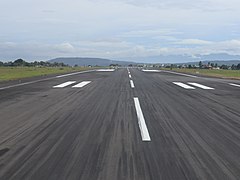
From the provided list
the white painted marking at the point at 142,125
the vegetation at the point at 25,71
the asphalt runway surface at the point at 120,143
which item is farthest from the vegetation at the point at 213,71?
the asphalt runway surface at the point at 120,143

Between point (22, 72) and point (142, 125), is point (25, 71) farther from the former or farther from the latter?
point (142, 125)

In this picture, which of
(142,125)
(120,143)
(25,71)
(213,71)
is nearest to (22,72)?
(25,71)

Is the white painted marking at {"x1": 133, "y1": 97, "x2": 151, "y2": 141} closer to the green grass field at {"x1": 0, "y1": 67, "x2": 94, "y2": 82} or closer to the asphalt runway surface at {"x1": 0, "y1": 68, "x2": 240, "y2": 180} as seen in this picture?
the asphalt runway surface at {"x1": 0, "y1": 68, "x2": 240, "y2": 180}

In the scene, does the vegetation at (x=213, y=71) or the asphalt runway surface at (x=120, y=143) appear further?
the vegetation at (x=213, y=71)

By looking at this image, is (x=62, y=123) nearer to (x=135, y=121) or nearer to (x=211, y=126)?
(x=135, y=121)

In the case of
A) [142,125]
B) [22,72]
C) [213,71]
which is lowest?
[213,71]

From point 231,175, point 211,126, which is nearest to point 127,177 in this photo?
point 231,175

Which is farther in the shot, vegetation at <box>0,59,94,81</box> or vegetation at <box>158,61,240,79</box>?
vegetation at <box>158,61,240,79</box>

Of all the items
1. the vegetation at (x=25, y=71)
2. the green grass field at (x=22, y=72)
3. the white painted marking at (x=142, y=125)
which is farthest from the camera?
the vegetation at (x=25, y=71)

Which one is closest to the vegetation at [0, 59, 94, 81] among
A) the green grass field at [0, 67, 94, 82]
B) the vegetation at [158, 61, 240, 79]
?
the green grass field at [0, 67, 94, 82]

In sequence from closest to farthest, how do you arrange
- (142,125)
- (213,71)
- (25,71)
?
(142,125) < (25,71) < (213,71)

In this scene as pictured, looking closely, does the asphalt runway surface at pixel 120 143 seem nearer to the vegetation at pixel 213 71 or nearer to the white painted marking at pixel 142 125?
the white painted marking at pixel 142 125

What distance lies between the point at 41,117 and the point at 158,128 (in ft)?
10.4

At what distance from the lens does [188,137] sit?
6789mm
